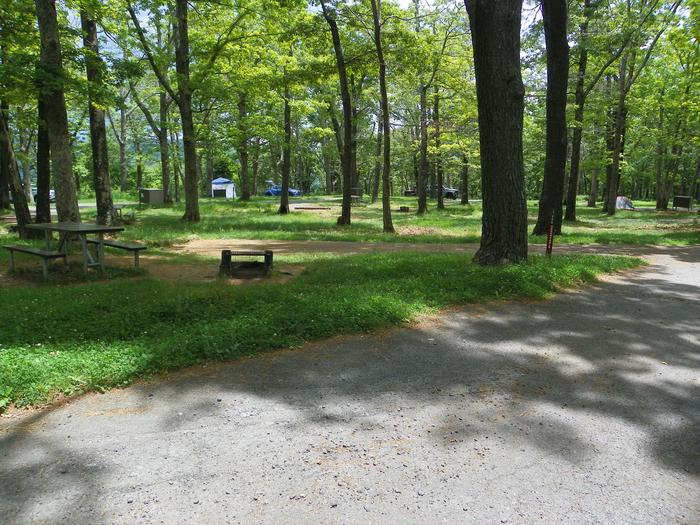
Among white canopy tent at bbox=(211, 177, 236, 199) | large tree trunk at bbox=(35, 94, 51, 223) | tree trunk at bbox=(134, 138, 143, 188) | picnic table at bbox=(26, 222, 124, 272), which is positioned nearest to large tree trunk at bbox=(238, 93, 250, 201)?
large tree trunk at bbox=(35, 94, 51, 223)

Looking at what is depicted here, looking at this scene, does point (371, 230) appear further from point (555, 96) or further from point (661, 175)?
point (661, 175)

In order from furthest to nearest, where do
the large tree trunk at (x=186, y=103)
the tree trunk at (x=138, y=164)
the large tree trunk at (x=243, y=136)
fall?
the tree trunk at (x=138, y=164) < the large tree trunk at (x=243, y=136) < the large tree trunk at (x=186, y=103)

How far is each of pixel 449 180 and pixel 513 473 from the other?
70.3 m

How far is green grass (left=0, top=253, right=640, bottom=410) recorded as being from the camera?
4.36 metres

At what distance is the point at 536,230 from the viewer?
51.1 ft

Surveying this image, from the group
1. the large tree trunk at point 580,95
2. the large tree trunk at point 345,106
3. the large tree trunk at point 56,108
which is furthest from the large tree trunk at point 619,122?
the large tree trunk at point 56,108

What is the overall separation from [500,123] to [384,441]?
243 inches

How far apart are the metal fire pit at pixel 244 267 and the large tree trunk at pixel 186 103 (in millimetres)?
9957

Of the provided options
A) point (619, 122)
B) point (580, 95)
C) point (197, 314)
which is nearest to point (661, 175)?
point (619, 122)

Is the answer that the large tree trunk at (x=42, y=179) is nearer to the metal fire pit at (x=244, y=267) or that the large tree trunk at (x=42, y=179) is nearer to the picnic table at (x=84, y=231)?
the picnic table at (x=84, y=231)

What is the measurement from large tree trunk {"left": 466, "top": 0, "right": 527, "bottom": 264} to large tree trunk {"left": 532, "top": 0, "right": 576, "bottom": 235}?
5.66 metres

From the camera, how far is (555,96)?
1353cm

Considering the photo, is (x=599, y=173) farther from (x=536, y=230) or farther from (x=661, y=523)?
(x=661, y=523)

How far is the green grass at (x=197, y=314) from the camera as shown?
4363 mm
